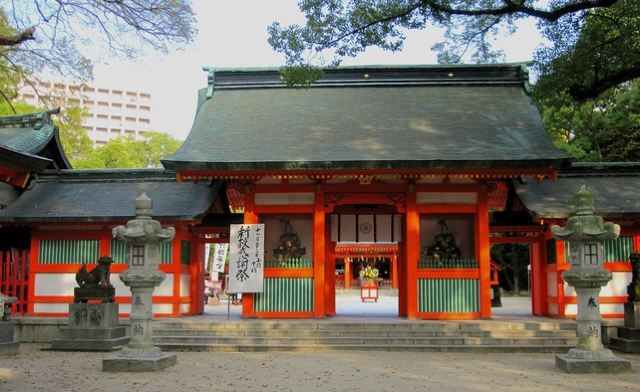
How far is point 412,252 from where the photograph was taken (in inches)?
590

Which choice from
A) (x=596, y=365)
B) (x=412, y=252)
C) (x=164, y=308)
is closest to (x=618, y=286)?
(x=412, y=252)

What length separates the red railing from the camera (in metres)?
15.9

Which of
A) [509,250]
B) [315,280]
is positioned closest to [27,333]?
[315,280]

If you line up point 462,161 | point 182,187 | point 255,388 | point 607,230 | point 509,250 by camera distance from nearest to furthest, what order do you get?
1. point 255,388
2. point 607,230
3. point 462,161
4. point 182,187
5. point 509,250

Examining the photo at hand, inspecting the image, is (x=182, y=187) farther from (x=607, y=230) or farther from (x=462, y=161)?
(x=607, y=230)

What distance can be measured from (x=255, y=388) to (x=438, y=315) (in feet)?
23.8

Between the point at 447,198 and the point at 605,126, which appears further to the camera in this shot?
the point at 605,126

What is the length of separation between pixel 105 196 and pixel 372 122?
7.46 meters

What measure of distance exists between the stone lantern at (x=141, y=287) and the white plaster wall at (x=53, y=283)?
571 cm

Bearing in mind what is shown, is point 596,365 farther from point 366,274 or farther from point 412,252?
point 366,274

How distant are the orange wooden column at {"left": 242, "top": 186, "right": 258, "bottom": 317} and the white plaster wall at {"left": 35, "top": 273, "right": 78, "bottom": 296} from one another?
4378 mm

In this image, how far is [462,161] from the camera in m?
14.0

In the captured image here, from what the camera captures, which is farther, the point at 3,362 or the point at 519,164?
the point at 519,164

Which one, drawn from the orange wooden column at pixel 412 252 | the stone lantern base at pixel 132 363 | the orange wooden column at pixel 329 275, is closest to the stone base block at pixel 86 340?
the stone lantern base at pixel 132 363
